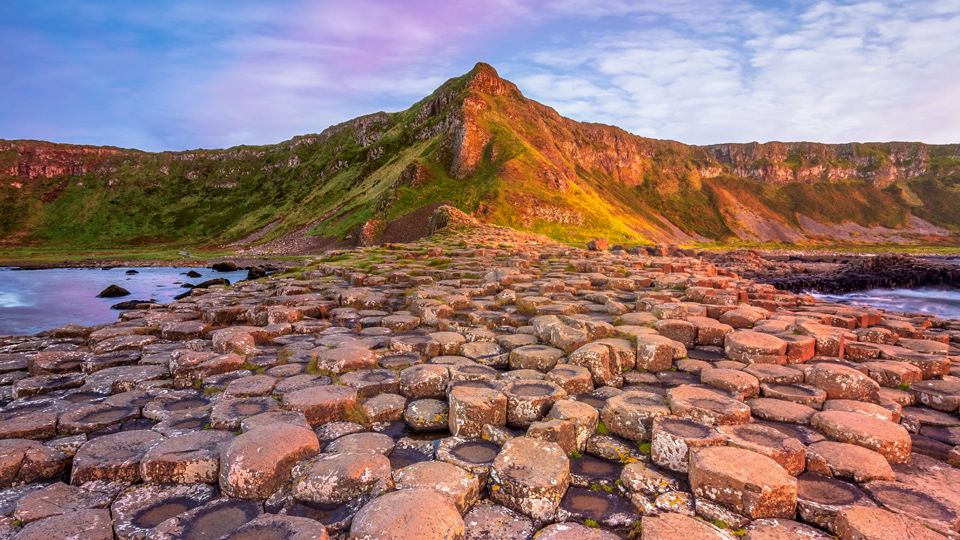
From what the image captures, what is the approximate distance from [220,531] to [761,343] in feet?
21.2

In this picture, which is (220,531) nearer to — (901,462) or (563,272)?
(901,462)

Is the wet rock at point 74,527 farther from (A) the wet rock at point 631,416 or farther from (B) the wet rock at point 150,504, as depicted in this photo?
(A) the wet rock at point 631,416

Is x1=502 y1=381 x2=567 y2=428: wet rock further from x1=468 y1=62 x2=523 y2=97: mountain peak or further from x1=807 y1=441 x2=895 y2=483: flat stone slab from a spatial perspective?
x1=468 y1=62 x2=523 y2=97: mountain peak

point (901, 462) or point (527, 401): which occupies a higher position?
point (527, 401)

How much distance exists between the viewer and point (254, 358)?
19.9ft

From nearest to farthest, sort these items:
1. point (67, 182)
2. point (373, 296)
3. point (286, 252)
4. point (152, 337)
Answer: point (152, 337), point (373, 296), point (286, 252), point (67, 182)

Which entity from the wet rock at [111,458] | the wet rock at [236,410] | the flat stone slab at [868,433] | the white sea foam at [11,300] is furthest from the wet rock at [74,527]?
the white sea foam at [11,300]

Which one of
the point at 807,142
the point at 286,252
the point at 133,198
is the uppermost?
the point at 807,142

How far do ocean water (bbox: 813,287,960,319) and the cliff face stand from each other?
90.7ft

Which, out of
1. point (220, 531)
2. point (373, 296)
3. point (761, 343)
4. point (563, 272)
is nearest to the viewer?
point (220, 531)

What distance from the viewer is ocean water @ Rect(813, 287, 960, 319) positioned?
24797mm

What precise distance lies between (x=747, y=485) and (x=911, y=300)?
38.2 m

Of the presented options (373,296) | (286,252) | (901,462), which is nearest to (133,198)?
(286,252)

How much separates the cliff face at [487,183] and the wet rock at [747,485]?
1851 inches
